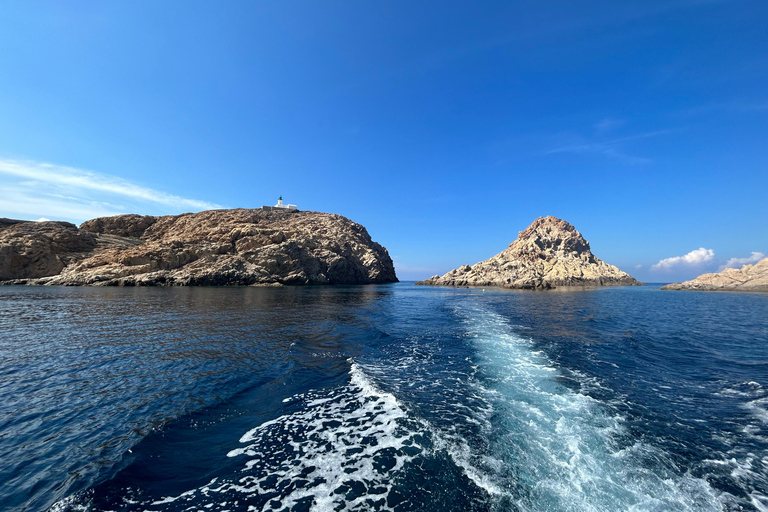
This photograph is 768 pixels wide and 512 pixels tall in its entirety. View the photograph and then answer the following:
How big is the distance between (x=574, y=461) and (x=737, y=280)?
9709cm

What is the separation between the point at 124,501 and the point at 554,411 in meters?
10.5

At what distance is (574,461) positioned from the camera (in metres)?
6.25

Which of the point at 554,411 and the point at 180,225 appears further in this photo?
the point at 180,225

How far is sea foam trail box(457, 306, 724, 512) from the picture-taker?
5074 mm

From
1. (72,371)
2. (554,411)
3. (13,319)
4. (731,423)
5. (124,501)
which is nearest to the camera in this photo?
(124,501)

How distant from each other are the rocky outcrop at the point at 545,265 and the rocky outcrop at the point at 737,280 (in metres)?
27.5

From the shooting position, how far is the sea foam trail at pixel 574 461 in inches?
200

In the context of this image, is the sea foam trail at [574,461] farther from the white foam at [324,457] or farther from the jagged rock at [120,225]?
the jagged rock at [120,225]

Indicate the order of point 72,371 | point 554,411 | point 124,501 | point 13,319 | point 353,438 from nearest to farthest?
1. point 124,501
2. point 353,438
3. point 554,411
4. point 72,371
5. point 13,319

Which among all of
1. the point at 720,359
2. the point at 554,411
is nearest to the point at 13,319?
the point at 554,411

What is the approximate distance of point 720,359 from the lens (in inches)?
548

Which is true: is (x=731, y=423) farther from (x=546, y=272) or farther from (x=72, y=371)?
(x=546, y=272)

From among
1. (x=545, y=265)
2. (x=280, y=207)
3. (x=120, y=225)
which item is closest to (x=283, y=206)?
(x=280, y=207)

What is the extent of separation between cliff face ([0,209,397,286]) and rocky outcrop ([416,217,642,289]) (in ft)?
117
